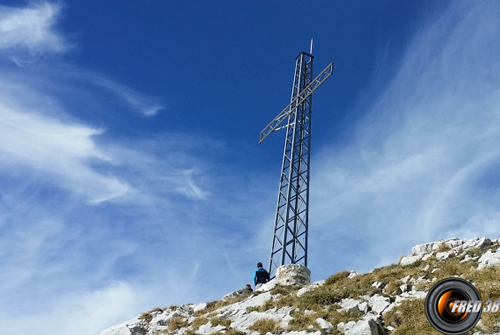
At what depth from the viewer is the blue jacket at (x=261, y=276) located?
70.1 ft

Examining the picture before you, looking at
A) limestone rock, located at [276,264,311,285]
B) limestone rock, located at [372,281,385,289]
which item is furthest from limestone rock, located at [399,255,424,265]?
limestone rock, located at [276,264,311,285]

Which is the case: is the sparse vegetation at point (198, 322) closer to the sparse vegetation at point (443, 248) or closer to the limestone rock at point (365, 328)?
the limestone rock at point (365, 328)

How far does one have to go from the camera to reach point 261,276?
70.4ft

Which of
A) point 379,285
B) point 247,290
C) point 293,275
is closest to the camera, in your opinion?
point 379,285

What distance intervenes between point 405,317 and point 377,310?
1.17 meters

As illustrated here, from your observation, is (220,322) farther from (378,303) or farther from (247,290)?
(378,303)

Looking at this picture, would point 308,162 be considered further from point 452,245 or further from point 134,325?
point 134,325

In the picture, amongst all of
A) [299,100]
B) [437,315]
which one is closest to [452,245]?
[437,315]

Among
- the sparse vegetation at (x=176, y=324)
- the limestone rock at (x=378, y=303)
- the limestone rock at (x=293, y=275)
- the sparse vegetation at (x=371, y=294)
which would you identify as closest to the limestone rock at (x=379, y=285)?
the sparse vegetation at (x=371, y=294)

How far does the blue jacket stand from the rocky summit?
0.94 m

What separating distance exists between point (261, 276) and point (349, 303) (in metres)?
7.34

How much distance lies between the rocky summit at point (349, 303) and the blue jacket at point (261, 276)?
94 centimetres

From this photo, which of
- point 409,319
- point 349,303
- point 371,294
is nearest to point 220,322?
point 349,303

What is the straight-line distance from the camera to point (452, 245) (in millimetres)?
17656
